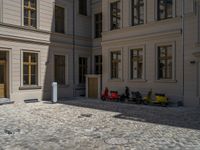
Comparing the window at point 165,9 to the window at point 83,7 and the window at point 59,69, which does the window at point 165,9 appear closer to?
the window at point 83,7

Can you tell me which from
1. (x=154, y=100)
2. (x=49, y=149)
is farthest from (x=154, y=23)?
(x=49, y=149)

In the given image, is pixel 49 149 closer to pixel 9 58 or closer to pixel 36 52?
pixel 9 58

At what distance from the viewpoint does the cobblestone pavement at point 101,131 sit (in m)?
7.45

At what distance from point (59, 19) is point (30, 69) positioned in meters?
5.09

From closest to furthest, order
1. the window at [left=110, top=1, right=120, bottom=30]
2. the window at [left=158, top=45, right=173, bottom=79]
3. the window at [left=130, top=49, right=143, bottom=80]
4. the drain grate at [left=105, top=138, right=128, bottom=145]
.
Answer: the drain grate at [left=105, top=138, right=128, bottom=145], the window at [left=158, top=45, right=173, bottom=79], the window at [left=130, top=49, right=143, bottom=80], the window at [left=110, top=1, right=120, bottom=30]

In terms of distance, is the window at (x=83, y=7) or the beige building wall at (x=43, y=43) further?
the window at (x=83, y=7)

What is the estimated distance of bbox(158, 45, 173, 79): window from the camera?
16.4 metres

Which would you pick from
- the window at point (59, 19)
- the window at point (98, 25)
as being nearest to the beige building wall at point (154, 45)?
the window at point (98, 25)

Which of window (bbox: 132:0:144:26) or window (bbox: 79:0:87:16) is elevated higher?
window (bbox: 79:0:87:16)

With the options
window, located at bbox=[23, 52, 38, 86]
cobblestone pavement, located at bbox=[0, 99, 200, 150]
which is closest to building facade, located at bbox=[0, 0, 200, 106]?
window, located at bbox=[23, 52, 38, 86]

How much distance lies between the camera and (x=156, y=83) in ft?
55.3

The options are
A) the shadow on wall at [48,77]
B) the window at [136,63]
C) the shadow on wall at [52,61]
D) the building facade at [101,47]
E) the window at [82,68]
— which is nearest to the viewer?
the building facade at [101,47]

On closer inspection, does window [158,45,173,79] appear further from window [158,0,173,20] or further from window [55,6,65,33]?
window [55,6,65,33]

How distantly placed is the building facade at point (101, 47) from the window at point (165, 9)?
64mm
